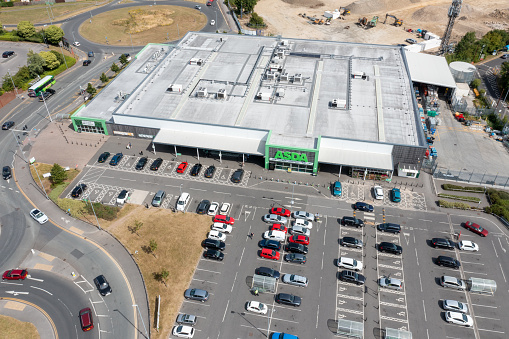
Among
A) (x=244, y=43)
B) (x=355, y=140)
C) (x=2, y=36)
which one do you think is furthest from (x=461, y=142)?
(x=2, y=36)

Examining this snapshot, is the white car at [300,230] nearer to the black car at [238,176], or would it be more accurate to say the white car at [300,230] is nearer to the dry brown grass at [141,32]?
the black car at [238,176]

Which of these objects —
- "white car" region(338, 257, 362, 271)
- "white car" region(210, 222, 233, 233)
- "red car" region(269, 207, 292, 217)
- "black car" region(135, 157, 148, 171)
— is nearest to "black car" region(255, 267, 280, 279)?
"white car" region(210, 222, 233, 233)

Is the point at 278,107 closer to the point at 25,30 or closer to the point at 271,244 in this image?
the point at 271,244

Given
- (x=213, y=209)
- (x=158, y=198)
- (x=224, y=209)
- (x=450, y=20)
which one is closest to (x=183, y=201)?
(x=158, y=198)

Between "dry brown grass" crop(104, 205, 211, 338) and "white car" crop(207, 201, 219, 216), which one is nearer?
"dry brown grass" crop(104, 205, 211, 338)

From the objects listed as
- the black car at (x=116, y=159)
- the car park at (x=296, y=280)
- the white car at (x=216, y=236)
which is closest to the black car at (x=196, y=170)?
the black car at (x=116, y=159)

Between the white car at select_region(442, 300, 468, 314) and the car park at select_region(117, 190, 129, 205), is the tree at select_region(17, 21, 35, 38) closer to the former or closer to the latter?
the car park at select_region(117, 190, 129, 205)

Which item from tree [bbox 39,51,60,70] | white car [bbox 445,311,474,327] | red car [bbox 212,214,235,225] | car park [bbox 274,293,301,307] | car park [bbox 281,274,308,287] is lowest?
car park [bbox 274,293,301,307]
